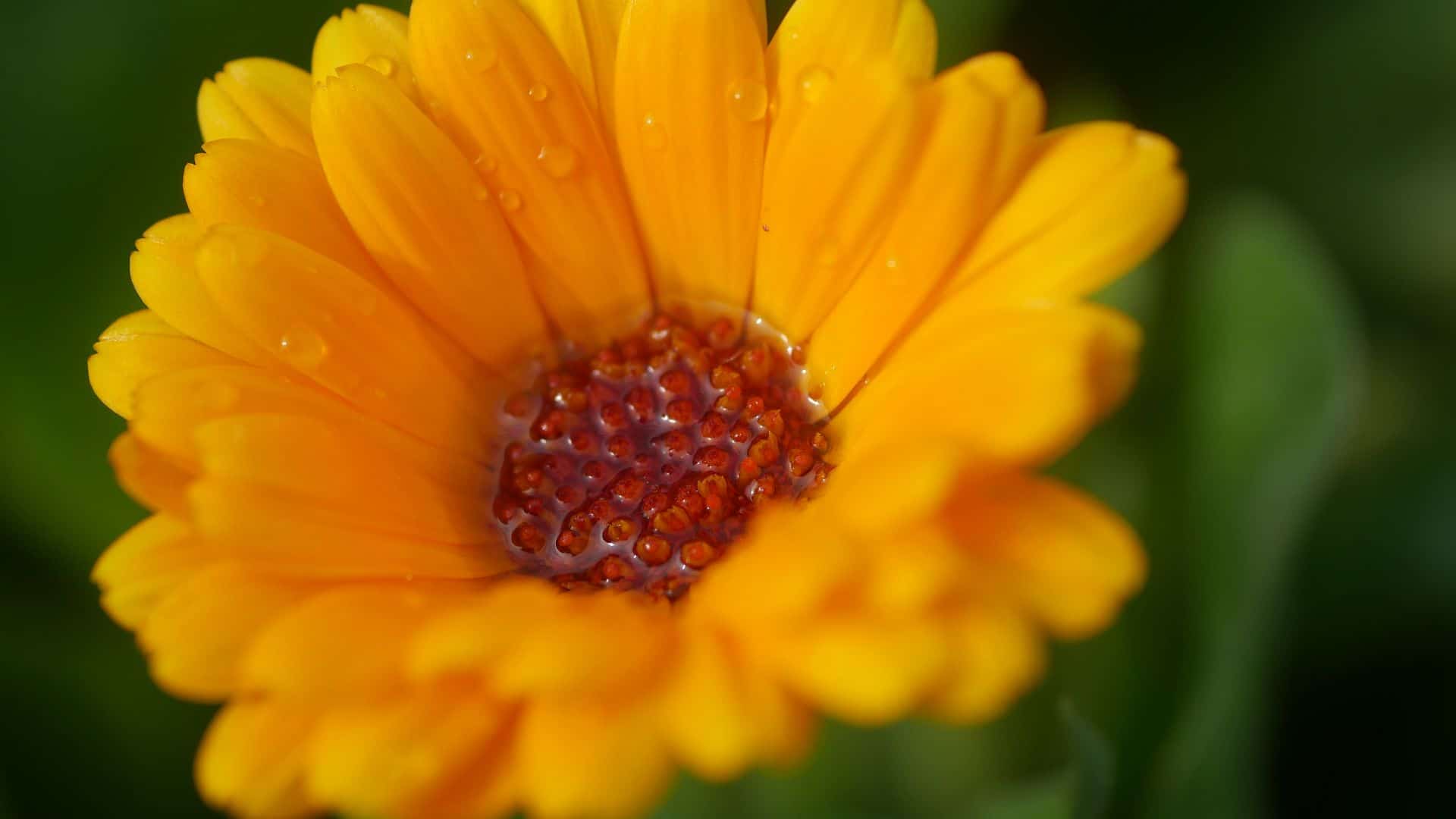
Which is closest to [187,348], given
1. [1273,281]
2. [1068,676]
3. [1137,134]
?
[1137,134]

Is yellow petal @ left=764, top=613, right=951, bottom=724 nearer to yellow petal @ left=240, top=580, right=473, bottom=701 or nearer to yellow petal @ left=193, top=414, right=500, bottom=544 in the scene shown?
yellow petal @ left=240, top=580, right=473, bottom=701

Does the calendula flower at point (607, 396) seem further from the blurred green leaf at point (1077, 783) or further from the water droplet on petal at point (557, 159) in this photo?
the blurred green leaf at point (1077, 783)

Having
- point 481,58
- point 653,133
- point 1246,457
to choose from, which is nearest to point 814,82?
point 653,133

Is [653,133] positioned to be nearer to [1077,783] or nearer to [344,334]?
[344,334]

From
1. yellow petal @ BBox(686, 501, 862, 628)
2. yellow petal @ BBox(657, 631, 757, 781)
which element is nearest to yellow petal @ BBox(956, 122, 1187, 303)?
yellow petal @ BBox(686, 501, 862, 628)

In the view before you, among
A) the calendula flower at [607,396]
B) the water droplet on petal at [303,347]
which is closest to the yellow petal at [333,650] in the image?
the calendula flower at [607,396]
